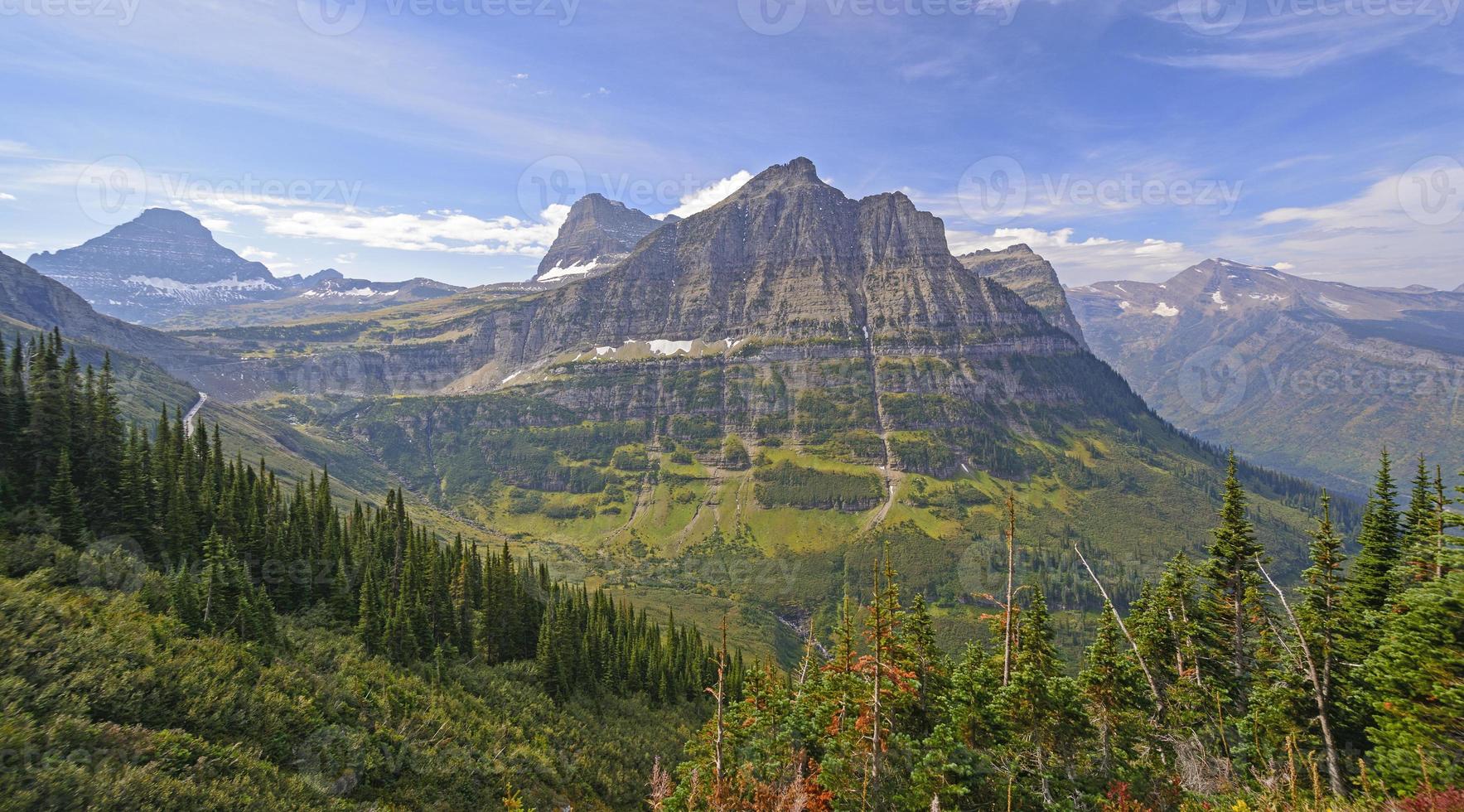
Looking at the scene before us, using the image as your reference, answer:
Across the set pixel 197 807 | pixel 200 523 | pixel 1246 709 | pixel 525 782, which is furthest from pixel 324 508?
pixel 1246 709

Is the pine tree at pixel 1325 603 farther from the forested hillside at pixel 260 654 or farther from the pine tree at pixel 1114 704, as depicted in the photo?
the forested hillside at pixel 260 654

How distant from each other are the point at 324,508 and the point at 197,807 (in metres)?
79.7

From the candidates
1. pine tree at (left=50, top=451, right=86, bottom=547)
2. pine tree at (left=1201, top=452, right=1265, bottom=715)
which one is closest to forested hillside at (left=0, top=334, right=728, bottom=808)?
pine tree at (left=50, top=451, right=86, bottom=547)

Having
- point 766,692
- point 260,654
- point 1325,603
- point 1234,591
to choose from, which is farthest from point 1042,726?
point 260,654

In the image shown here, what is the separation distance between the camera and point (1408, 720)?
890 inches

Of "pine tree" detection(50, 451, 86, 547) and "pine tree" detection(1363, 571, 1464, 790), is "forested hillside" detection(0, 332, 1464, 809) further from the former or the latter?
"pine tree" detection(50, 451, 86, 547)

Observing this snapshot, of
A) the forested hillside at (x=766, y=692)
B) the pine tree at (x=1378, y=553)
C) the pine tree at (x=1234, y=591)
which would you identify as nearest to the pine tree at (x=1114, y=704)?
the forested hillside at (x=766, y=692)

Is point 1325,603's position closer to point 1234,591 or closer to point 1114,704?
point 1234,591

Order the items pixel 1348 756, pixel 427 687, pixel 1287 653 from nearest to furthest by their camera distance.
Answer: pixel 1348 756 < pixel 1287 653 < pixel 427 687

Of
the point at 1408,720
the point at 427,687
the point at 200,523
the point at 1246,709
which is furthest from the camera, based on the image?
Answer: the point at 200,523

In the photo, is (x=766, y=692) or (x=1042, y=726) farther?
(x=766, y=692)

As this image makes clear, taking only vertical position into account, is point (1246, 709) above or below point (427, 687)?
above

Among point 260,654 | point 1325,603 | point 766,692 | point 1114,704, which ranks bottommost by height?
point 766,692

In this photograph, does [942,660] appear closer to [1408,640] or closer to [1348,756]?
[1348,756]
